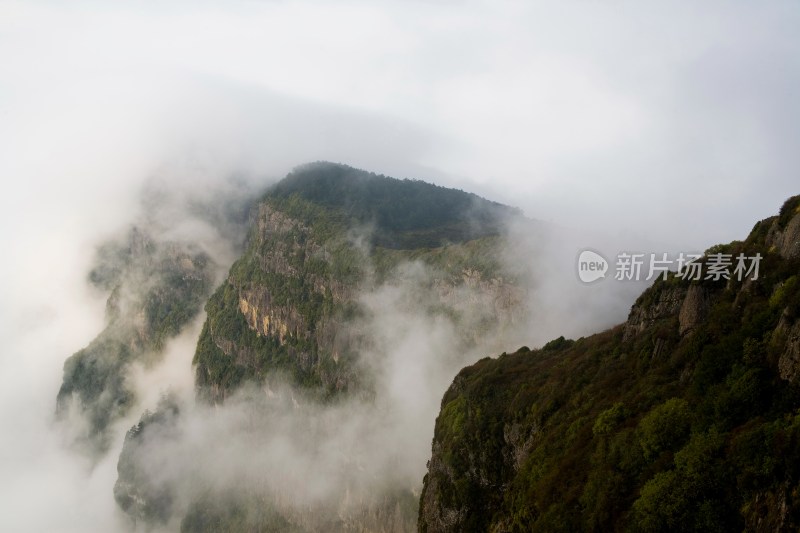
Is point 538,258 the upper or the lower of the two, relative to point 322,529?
upper

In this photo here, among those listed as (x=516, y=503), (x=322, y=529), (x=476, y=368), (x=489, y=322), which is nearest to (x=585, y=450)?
(x=516, y=503)

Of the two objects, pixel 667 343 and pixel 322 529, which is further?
pixel 322 529

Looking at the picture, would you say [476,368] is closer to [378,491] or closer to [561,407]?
[561,407]

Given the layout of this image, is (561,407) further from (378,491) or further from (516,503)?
(378,491)

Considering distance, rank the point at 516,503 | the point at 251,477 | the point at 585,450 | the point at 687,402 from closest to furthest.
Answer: the point at 687,402
the point at 585,450
the point at 516,503
the point at 251,477

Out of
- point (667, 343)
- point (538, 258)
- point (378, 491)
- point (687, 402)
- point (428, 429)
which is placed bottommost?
point (378, 491)

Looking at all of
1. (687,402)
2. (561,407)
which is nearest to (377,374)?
(561,407)

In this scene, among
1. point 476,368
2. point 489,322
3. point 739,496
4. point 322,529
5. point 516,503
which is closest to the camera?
point 739,496
